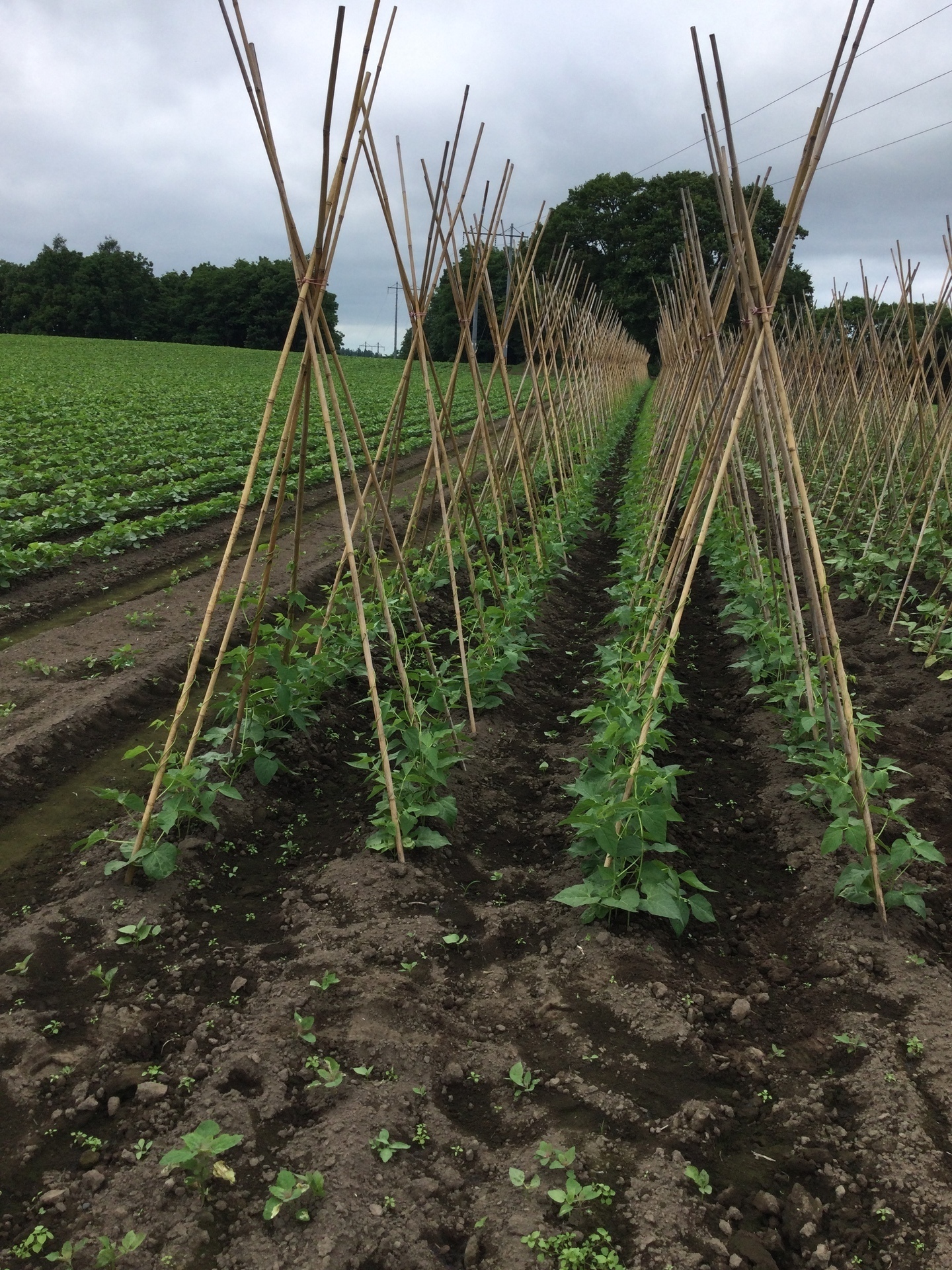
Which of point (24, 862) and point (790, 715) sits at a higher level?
point (790, 715)

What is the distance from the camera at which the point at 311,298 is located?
155 inches

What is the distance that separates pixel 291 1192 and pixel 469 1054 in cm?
80

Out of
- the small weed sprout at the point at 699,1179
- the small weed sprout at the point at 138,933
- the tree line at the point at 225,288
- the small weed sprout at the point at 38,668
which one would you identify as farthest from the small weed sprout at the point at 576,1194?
the tree line at the point at 225,288

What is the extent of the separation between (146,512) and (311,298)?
756 cm

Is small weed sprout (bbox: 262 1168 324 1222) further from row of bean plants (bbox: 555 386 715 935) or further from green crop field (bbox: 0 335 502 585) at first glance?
green crop field (bbox: 0 335 502 585)

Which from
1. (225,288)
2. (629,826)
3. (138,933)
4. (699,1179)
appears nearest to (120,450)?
(138,933)

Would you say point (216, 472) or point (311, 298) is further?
point (216, 472)

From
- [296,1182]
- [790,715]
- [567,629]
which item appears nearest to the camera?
[296,1182]

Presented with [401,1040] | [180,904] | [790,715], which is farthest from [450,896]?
[790,715]

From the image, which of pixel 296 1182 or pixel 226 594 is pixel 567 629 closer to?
pixel 226 594

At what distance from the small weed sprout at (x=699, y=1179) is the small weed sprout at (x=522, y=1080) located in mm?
525

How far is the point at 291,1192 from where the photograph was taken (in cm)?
220

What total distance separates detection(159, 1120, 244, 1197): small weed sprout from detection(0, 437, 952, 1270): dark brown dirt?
0.13 ft

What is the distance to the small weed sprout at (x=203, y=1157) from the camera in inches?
88.4
